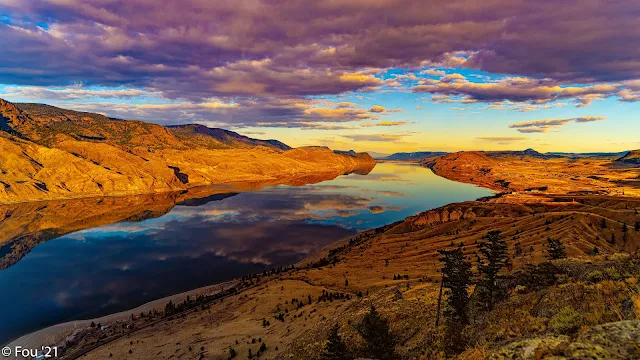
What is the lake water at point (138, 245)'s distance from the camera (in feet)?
238

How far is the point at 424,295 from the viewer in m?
37.3

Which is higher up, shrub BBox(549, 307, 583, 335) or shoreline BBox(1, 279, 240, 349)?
shrub BBox(549, 307, 583, 335)

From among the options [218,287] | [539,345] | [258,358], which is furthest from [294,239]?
[539,345]

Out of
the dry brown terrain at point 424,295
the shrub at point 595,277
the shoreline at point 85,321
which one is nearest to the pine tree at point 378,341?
the dry brown terrain at point 424,295

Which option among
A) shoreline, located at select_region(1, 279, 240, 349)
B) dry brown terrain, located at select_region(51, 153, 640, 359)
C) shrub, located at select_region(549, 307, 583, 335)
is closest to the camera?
shrub, located at select_region(549, 307, 583, 335)

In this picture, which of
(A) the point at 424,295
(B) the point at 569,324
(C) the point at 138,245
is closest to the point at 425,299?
(A) the point at 424,295

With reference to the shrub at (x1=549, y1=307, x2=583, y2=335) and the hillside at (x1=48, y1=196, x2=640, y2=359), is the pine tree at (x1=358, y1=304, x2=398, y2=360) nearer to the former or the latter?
the hillside at (x1=48, y1=196, x2=640, y2=359)

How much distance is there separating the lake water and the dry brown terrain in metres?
15.9

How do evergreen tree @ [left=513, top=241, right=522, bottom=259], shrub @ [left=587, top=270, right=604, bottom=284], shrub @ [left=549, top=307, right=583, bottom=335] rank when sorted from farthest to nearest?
evergreen tree @ [left=513, top=241, right=522, bottom=259]
shrub @ [left=587, top=270, right=604, bottom=284]
shrub @ [left=549, top=307, right=583, bottom=335]

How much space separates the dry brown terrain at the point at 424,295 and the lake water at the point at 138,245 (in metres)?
15.9

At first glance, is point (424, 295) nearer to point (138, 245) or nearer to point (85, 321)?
point (85, 321)

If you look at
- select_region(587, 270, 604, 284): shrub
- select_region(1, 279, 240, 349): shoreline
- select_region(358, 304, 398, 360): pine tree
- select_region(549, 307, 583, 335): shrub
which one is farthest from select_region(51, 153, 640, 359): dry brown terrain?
select_region(1, 279, 240, 349): shoreline

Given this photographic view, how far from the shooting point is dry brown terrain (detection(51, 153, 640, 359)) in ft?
50.9

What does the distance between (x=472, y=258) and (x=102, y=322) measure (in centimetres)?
7579
